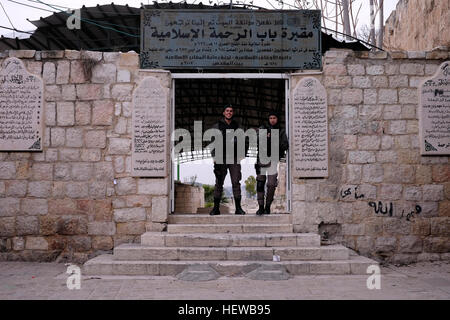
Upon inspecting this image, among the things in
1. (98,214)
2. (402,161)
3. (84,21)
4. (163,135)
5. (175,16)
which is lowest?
(98,214)

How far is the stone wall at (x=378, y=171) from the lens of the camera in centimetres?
631

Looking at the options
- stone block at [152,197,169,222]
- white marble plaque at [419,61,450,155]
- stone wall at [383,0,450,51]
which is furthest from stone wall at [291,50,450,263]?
stone block at [152,197,169,222]

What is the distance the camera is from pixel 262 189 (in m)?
6.66

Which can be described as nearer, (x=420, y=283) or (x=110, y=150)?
(x=420, y=283)

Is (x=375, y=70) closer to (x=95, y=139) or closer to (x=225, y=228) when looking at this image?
(x=225, y=228)

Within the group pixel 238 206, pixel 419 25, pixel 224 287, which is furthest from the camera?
pixel 419 25

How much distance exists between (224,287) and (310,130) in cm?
301

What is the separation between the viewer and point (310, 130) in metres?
6.43

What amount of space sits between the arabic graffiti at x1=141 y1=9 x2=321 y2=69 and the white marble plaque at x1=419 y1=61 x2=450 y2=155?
1.95 m

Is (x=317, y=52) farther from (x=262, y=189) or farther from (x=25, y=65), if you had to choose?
(x=25, y=65)

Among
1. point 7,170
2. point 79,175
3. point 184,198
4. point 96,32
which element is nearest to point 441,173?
point 79,175

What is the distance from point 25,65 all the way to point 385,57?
598 cm

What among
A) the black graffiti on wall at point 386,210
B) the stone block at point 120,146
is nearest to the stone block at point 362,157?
the black graffiti on wall at point 386,210

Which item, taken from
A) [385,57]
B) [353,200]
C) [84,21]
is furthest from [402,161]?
[84,21]
